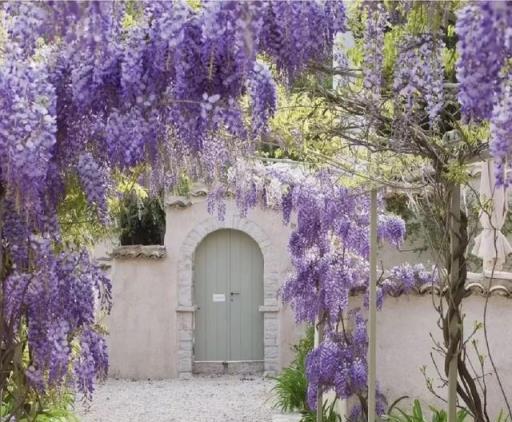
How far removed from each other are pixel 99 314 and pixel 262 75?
519cm

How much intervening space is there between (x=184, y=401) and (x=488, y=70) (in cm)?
738

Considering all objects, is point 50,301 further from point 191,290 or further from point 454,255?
point 191,290

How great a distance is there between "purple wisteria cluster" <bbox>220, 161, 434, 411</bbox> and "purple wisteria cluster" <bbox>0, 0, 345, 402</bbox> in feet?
10.2

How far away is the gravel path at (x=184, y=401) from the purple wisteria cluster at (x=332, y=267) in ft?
5.12

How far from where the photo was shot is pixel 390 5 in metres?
3.28

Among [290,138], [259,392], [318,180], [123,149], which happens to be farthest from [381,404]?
[123,149]

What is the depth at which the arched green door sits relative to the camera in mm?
11352

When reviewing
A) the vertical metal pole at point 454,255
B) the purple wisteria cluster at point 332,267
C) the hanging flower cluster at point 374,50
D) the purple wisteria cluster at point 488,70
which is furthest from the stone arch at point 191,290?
the purple wisteria cluster at point 488,70

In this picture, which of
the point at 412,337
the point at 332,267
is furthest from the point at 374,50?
the point at 332,267

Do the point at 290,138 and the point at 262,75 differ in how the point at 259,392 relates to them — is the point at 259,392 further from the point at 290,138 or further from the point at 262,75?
the point at 262,75

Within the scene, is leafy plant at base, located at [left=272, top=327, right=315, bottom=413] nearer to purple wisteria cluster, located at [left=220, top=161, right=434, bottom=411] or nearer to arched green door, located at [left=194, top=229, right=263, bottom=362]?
purple wisteria cluster, located at [left=220, top=161, right=434, bottom=411]

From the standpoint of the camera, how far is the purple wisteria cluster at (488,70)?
262 cm

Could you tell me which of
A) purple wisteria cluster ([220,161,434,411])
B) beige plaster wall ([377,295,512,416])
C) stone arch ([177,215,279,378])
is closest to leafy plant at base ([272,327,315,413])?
purple wisteria cluster ([220,161,434,411])

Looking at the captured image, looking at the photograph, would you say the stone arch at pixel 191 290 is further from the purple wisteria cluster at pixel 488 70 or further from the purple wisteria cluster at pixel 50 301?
the purple wisteria cluster at pixel 488 70
